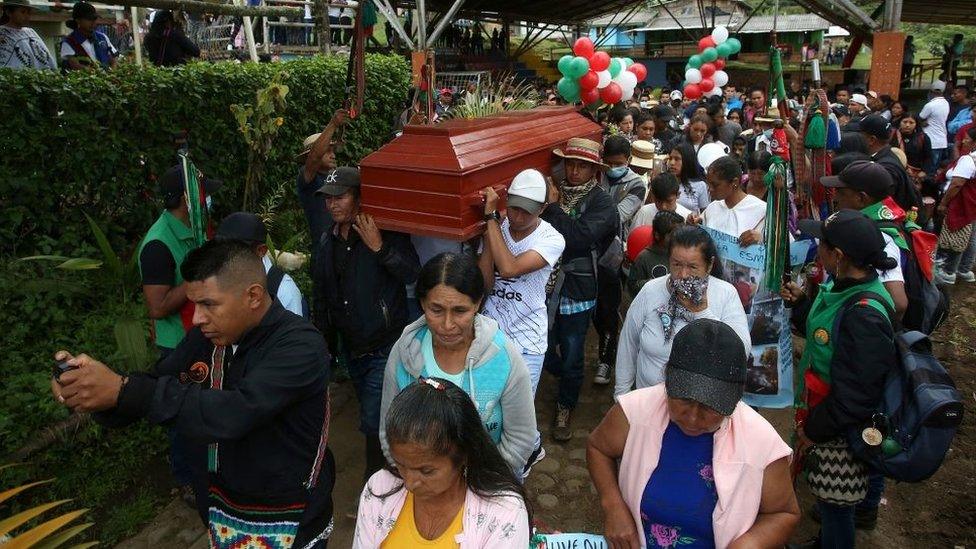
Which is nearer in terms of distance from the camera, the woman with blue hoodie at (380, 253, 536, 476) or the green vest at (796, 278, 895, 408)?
the woman with blue hoodie at (380, 253, 536, 476)

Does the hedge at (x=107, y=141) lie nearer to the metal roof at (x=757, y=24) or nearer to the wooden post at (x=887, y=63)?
the wooden post at (x=887, y=63)

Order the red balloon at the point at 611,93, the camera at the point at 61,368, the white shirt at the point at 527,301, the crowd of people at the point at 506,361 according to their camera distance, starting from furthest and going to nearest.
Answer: the red balloon at the point at 611,93
the white shirt at the point at 527,301
the crowd of people at the point at 506,361
the camera at the point at 61,368

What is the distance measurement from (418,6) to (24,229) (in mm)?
7128

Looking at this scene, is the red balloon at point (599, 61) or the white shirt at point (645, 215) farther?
the red balloon at point (599, 61)

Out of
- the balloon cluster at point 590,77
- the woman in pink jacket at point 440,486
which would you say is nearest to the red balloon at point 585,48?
the balloon cluster at point 590,77

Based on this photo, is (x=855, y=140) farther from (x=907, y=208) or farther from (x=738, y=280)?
(x=738, y=280)

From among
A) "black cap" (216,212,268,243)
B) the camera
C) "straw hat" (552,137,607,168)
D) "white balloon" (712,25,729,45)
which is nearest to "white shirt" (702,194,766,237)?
"straw hat" (552,137,607,168)

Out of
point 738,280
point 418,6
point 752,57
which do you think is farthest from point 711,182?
point 752,57

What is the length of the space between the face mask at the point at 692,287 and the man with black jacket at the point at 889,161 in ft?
6.65

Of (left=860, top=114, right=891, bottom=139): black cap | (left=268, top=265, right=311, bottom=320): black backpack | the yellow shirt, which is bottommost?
the yellow shirt

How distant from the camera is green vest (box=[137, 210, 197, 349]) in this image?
8.73ft

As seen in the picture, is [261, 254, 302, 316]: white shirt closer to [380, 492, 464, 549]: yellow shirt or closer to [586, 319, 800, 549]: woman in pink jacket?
[380, 492, 464, 549]: yellow shirt

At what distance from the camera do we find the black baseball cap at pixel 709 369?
159 cm

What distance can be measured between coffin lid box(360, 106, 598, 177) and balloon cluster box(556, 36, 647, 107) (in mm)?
1878
